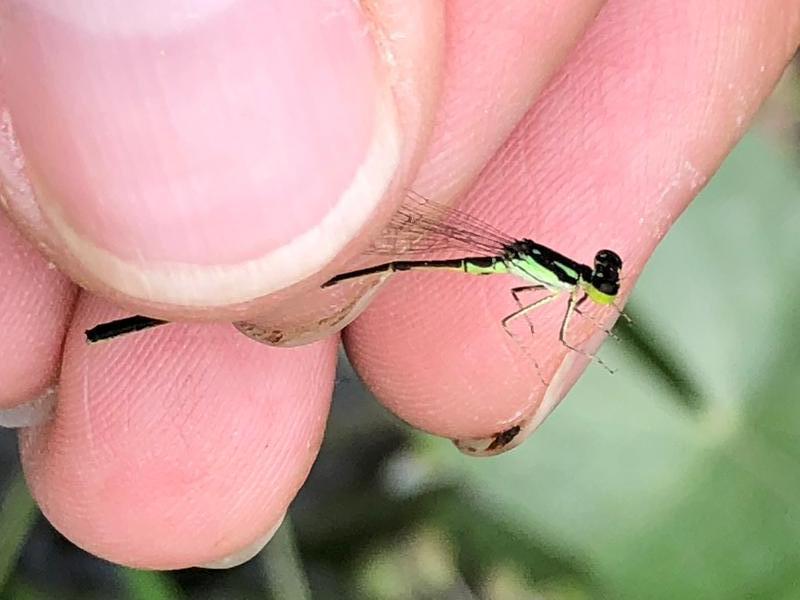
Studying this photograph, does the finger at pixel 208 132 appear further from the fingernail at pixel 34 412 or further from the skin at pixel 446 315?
the fingernail at pixel 34 412

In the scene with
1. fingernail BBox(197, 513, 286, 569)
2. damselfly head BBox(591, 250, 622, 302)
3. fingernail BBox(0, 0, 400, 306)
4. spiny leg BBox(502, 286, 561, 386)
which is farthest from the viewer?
fingernail BBox(197, 513, 286, 569)

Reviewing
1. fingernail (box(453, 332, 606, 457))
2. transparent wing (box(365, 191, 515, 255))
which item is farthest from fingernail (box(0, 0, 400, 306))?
fingernail (box(453, 332, 606, 457))

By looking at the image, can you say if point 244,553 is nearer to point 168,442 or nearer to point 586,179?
point 168,442

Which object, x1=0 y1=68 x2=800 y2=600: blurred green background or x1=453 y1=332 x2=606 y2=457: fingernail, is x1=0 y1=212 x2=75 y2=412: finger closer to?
x1=0 y1=68 x2=800 y2=600: blurred green background

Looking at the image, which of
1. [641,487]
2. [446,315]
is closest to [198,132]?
[446,315]

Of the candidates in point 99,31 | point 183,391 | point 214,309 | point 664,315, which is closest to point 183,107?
point 99,31

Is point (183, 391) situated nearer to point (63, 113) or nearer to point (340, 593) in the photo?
point (340, 593)
